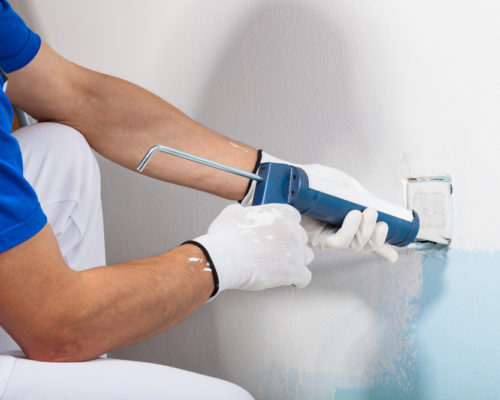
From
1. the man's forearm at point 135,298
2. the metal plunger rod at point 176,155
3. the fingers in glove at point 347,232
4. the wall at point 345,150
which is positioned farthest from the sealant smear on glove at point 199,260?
the wall at point 345,150

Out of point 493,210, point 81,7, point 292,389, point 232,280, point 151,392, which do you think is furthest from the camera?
point 81,7

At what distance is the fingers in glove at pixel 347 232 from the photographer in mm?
786

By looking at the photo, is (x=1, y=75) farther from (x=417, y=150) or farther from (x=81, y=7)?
(x=81, y=7)

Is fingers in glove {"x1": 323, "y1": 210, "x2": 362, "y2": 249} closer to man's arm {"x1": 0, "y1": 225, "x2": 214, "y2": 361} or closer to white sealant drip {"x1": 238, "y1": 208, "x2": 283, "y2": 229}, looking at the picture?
white sealant drip {"x1": 238, "y1": 208, "x2": 283, "y2": 229}

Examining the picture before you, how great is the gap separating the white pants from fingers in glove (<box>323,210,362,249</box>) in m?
0.28

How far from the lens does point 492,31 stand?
32.1 inches

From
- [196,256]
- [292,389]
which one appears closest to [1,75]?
[196,256]

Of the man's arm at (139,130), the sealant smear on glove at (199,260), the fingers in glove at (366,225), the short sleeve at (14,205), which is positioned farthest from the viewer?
the man's arm at (139,130)

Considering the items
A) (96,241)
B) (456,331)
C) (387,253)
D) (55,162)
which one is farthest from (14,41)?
(456,331)

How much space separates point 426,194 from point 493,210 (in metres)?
0.12

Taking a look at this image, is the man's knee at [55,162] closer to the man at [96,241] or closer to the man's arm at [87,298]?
the man at [96,241]

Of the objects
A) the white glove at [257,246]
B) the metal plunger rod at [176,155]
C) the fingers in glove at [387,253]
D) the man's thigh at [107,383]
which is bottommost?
the man's thigh at [107,383]

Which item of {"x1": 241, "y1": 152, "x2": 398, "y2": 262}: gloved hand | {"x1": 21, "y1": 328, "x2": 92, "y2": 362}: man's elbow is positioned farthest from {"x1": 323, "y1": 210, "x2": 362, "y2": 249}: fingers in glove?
{"x1": 21, "y1": 328, "x2": 92, "y2": 362}: man's elbow

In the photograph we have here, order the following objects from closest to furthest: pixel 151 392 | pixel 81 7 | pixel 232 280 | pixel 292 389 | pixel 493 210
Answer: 1. pixel 151 392
2. pixel 232 280
3. pixel 493 210
4. pixel 292 389
5. pixel 81 7
